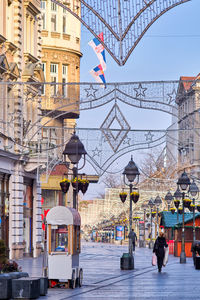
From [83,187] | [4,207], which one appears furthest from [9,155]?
[83,187]

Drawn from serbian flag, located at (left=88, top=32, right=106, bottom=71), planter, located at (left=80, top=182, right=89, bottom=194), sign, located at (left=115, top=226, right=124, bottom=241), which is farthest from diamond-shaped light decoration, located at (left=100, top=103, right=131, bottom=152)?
sign, located at (left=115, top=226, right=124, bottom=241)

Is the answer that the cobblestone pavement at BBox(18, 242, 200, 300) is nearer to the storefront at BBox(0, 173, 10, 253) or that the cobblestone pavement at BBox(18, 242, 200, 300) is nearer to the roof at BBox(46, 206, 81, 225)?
the roof at BBox(46, 206, 81, 225)

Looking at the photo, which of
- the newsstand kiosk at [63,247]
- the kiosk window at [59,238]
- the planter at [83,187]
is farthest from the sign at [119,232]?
the kiosk window at [59,238]

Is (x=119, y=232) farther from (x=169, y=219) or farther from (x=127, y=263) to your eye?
(x=127, y=263)

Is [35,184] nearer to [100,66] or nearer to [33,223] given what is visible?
[33,223]

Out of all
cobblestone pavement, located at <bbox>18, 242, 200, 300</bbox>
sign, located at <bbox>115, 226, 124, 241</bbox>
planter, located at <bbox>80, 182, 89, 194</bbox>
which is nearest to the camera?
cobblestone pavement, located at <bbox>18, 242, 200, 300</bbox>

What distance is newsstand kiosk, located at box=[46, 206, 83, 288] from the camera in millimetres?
22922

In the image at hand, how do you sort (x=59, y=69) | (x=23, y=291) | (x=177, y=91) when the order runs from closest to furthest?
(x=23, y=291)
(x=177, y=91)
(x=59, y=69)

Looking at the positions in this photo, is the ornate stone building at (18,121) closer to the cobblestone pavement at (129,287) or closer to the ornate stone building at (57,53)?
the cobblestone pavement at (129,287)

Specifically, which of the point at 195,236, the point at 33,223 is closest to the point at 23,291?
the point at 33,223

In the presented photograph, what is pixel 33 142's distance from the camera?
40.3 metres

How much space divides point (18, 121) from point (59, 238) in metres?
15.9

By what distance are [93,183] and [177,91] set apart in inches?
1679

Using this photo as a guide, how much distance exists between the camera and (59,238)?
2386 cm
